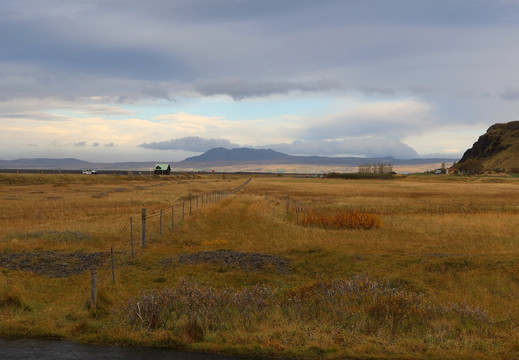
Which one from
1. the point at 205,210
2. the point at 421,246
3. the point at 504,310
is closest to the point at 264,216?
the point at 205,210

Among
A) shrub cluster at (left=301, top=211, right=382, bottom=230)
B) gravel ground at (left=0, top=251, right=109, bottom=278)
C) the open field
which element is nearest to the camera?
the open field

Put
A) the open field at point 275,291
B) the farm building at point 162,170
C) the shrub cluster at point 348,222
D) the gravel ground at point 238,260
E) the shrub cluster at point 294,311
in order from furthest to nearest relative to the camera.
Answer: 1. the farm building at point 162,170
2. the shrub cluster at point 348,222
3. the gravel ground at point 238,260
4. the shrub cluster at point 294,311
5. the open field at point 275,291

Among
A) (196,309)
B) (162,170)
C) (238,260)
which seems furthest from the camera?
(162,170)

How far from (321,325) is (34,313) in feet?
23.4

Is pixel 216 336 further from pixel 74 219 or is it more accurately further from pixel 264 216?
pixel 74 219

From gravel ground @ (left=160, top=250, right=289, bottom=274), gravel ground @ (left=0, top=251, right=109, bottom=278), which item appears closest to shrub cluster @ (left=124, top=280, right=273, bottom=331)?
gravel ground @ (left=160, top=250, right=289, bottom=274)

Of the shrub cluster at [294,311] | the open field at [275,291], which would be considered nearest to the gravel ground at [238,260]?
the open field at [275,291]

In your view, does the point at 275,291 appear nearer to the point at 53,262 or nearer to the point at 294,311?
the point at 294,311

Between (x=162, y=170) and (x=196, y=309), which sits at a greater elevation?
(x=162, y=170)

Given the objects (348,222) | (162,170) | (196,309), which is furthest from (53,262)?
(162,170)

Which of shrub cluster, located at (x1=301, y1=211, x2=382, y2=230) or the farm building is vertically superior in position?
the farm building

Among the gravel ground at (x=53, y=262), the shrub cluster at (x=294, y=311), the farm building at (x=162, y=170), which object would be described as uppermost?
the farm building at (x=162, y=170)

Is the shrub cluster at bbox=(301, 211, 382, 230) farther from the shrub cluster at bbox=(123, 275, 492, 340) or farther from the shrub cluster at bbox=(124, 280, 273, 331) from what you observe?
the shrub cluster at bbox=(124, 280, 273, 331)

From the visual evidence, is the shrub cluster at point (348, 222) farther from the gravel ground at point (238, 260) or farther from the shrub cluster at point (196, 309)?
the shrub cluster at point (196, 309)
